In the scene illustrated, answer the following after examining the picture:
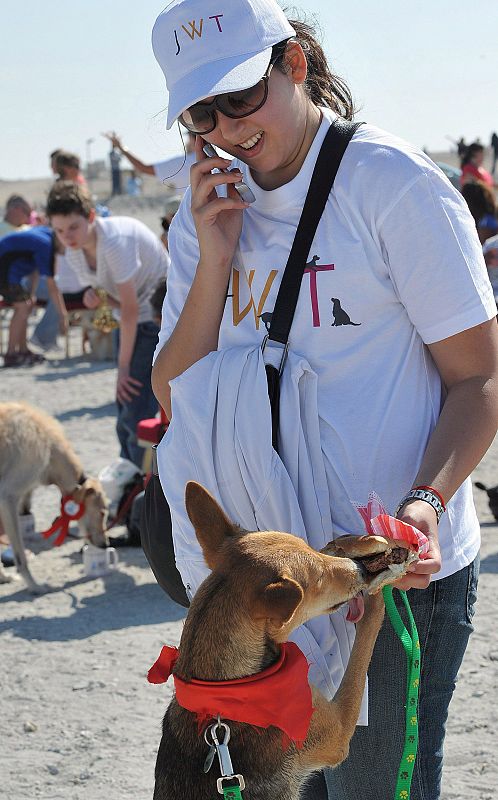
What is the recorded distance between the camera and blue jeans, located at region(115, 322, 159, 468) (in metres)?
8.27

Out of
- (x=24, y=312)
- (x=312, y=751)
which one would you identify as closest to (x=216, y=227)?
(x=312, y=751)

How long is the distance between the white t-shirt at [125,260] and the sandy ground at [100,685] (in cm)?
212

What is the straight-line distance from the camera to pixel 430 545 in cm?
231

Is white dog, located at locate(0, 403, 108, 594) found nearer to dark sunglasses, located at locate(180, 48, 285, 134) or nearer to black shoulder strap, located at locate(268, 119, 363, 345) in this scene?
black shoulder strap, located at locate(268, 119, 363, 345)

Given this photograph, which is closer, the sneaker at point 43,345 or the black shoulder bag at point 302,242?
the black shoulder bag at point 302,242

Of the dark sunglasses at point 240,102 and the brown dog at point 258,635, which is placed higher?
the dark sunglasses at point 240,102

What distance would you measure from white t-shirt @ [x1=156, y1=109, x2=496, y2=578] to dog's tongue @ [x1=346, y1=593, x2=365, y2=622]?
0.60 ft

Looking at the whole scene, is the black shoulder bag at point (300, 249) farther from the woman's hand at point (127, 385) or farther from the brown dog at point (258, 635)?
the woman's hand at point (127, 385)

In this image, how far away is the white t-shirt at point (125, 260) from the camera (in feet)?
27.4

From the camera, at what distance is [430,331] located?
94.5 inches

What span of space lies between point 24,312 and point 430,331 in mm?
15432

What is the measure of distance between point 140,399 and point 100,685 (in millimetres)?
3062

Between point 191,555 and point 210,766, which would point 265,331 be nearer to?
point 191,555

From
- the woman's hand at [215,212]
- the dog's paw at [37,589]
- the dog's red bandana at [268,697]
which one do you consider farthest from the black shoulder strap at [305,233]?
the dog's paw at [37,589]
